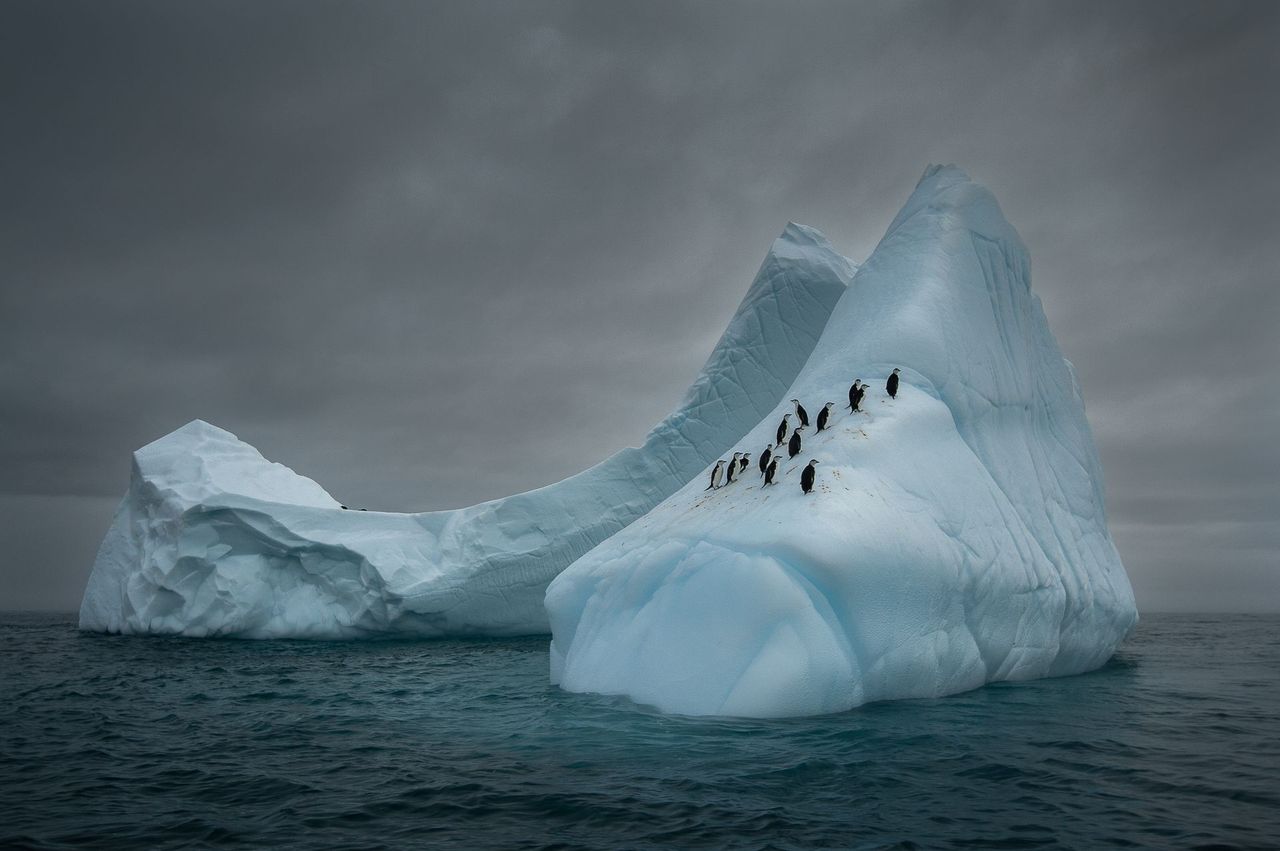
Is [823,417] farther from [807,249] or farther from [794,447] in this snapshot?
[807,249]

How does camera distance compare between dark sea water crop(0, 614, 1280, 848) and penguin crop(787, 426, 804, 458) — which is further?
penguin crop(787, 426, 804, 458)

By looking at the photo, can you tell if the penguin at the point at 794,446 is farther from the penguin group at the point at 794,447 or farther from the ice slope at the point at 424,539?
the ice slope at the point at 424,539

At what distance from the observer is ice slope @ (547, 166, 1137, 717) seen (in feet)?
29.1

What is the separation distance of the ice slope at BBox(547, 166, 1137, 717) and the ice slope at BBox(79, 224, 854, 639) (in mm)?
5494

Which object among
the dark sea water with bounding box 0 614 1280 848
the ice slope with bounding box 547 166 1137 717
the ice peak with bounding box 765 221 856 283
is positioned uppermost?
the ice peak with bounding box 765 221 856 283

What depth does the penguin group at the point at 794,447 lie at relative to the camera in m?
10.5

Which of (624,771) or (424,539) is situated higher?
(424,539)

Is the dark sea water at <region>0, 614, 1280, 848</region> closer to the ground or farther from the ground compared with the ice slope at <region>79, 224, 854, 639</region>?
closer to the ground

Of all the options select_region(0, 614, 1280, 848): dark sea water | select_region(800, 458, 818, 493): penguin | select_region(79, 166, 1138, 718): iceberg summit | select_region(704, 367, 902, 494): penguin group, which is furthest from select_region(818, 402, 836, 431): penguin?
select_region(0, 614, 1280, 848): dark sea water

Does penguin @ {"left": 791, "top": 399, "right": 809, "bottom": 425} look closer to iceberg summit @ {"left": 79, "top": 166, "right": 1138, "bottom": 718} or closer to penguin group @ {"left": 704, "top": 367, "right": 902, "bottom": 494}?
penguin group @ {"left": 704, "top": 367, "right": 902, "bottom": 494}

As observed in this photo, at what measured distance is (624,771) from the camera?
6.41m

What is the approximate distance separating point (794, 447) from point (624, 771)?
19.7ft

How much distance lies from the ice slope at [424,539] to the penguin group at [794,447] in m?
8.13

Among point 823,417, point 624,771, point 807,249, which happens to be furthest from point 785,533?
point 807,249
